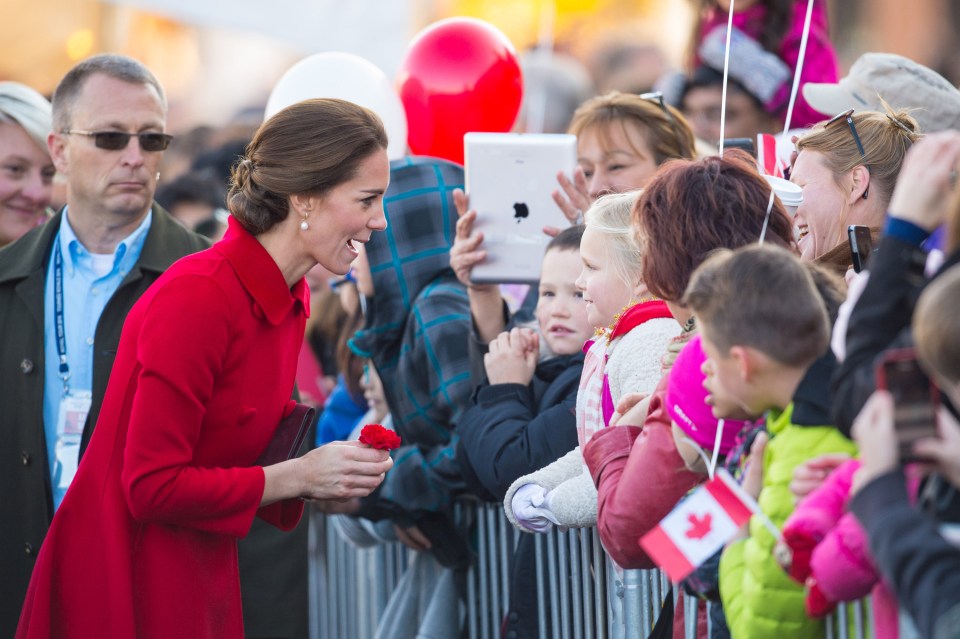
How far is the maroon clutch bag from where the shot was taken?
3541 millimetres

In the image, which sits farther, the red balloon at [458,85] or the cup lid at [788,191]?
the red balloon at [458,85]

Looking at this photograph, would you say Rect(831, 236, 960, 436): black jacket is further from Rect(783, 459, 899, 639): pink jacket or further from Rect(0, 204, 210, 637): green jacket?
Rect(0, 204, 210, 637): green jacket

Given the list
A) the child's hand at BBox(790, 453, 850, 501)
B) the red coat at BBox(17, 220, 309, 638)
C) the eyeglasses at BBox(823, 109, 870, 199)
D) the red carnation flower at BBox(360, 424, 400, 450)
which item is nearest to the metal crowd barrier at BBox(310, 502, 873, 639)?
the child's hand at BBox(790, 453, 850, 501)

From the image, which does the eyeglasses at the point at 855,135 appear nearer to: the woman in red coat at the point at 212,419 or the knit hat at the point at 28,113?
the woman in red coat at the point at 212,419

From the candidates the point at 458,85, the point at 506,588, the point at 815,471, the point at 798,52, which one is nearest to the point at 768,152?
the point at 798,52

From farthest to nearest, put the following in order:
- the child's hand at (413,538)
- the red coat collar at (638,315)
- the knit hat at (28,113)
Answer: the knit hat at (28,113)
the child's hand at (413,538)
the red coat collar at (638,315)

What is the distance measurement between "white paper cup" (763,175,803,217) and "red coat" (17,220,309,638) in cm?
133

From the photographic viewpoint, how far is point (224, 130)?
8.83 meters

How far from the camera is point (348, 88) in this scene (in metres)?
5.38

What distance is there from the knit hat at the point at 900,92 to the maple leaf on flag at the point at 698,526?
2.28 m

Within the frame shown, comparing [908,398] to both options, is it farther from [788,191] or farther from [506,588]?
[506,588]

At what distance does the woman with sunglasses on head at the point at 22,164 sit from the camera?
17.9ft

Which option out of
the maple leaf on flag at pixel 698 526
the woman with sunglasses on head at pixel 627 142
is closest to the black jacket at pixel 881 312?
the maple leaf on flag at pixel 698 526

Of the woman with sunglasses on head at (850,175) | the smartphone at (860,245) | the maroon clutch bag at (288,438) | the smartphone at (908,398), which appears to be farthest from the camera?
the woman with sunglasses on head at (850,175)
